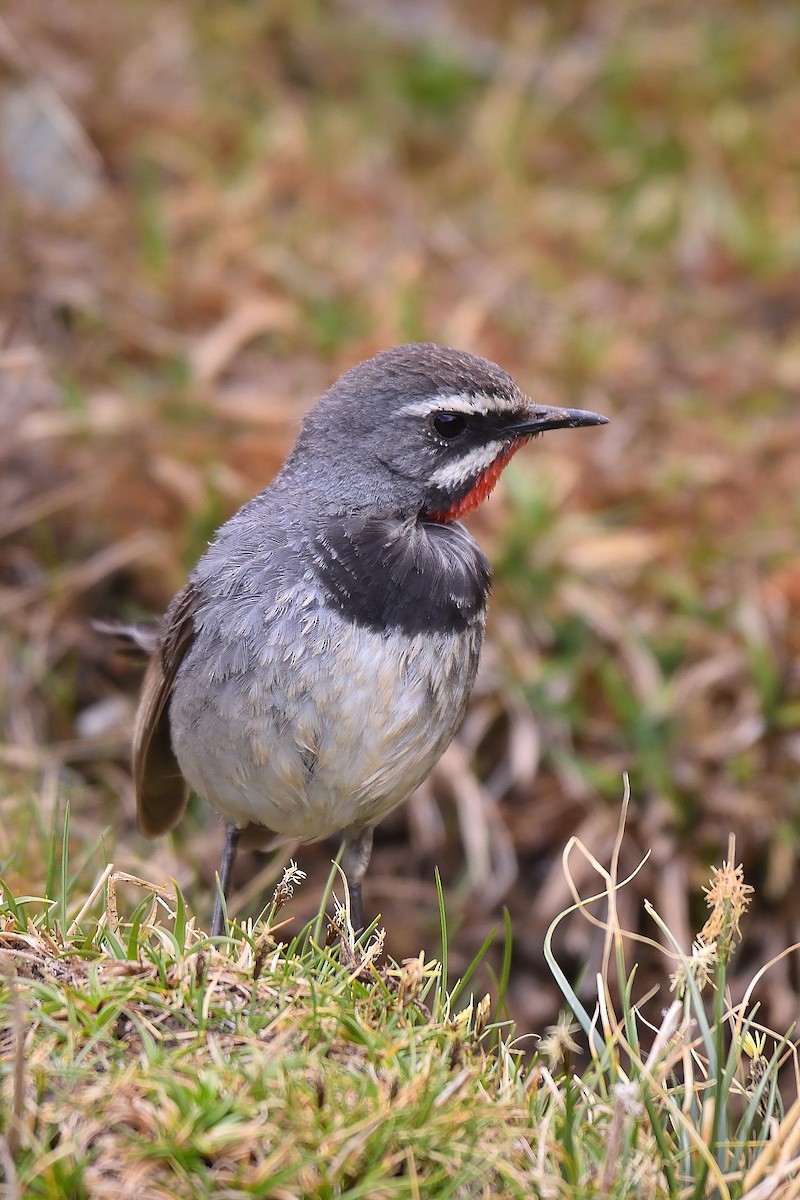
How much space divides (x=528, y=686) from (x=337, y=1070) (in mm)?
3893

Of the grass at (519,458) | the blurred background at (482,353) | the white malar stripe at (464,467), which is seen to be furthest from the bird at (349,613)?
the blurred background at (482,353)

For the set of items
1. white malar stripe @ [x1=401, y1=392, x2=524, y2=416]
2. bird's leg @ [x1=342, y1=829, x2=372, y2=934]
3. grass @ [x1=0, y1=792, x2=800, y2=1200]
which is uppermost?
white malar stripe @ [x1=401, y1=392, x2=524, y2=416]

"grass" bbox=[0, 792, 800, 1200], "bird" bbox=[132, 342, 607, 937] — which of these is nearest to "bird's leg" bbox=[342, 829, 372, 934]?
"bird" bbox=[132, 342, 607, 937]

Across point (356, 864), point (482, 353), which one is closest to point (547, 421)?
point (356, 864)

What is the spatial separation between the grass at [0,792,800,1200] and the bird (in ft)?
2.17

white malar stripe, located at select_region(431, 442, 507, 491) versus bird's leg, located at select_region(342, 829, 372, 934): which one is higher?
white malar stripe, located at select_region(431, 442, 507, 491)

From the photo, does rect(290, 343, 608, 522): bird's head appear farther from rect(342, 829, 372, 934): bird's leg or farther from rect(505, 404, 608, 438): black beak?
rect(342, 829, 372, 934): bird's leg

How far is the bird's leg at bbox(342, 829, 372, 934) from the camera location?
14.5ft

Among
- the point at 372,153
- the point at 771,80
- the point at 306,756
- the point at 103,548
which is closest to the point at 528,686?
the point at 103,548

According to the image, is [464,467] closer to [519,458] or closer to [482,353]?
[519,458]

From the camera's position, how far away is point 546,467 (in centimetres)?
765

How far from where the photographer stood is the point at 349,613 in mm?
3879

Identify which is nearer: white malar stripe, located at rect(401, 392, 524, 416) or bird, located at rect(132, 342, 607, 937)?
bird, located at rect(132, 342, 607, 937)

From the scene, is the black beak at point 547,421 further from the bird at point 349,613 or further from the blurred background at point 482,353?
the blurred background at point 482,353
